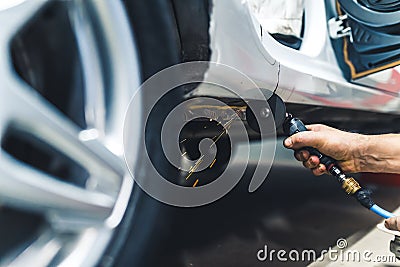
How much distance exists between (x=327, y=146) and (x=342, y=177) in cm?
8

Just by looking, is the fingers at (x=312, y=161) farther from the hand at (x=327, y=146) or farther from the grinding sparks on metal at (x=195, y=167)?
the grinding sparks on metal at (x=195, y=167)

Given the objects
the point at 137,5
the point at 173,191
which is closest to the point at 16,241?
the point at 173,191

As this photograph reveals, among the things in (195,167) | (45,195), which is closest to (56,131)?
(45,195)

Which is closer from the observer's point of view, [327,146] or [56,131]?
[56,131]

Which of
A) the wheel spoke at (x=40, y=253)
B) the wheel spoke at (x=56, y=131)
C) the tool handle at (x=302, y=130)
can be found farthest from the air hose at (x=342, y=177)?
the wheel spoke at (x=40, y=253)

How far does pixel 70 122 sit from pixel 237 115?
488 millimetres

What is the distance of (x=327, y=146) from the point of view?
1.41 meters

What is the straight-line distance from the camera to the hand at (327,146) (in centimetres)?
136

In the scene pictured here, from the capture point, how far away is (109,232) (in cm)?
104

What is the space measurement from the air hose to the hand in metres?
0.01

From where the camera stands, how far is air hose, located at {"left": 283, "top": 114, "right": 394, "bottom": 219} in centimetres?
138

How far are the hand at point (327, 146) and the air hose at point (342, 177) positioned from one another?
1 cm

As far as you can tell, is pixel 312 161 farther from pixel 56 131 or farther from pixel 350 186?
pixel 56 131

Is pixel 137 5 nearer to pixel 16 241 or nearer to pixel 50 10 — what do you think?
pixel 50 10
